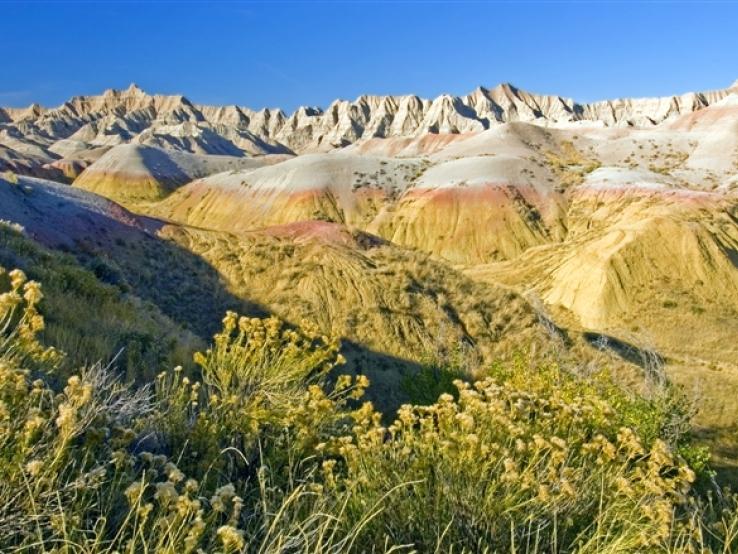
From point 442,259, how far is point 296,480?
169ft

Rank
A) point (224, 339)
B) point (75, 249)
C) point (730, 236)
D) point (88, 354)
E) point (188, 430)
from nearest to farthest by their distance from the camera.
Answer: point (188, 430), point (224, 339), point (88, 354), point (75, 249), point (730, 236)

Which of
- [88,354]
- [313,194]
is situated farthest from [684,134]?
[88,354]

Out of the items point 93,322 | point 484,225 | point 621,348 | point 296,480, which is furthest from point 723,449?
point 484,225

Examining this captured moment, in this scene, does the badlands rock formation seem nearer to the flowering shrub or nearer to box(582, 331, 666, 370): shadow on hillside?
box(582, 331, 666, 370): shadow on hillside

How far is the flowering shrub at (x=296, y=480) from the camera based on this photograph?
2885 mm

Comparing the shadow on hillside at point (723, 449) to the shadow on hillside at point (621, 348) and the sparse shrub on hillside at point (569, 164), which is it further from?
the sparse shrub on hillside at point (569, 164)

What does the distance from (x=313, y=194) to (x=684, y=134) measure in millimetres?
53516

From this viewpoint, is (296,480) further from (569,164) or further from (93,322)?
(569,164)

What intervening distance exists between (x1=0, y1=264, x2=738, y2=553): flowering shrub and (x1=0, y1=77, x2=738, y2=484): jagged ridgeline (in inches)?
97.9

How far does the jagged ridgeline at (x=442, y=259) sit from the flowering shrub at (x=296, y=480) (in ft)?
8.16

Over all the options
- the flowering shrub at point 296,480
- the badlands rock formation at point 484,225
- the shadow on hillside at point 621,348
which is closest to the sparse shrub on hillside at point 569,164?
the badlands rock formation at point 484,225

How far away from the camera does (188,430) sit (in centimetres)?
471

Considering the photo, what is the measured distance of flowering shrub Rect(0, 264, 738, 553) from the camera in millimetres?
2885

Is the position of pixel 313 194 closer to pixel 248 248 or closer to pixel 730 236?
pixel 730 236
